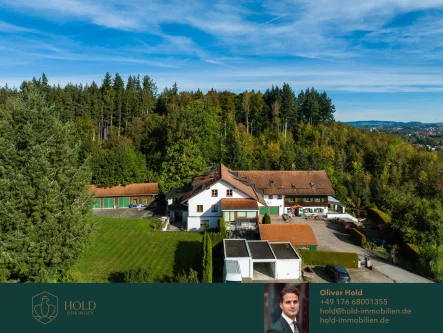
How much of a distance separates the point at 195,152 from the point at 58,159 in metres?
30.7

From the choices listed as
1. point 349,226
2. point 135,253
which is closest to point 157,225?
point 135,253

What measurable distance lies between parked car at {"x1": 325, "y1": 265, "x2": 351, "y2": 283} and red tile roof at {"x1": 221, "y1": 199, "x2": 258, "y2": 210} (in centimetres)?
1084

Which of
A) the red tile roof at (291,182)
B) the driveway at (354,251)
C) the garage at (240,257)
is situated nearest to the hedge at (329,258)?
the driveway at (354,251)

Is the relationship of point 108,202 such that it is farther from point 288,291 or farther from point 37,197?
point 288,291

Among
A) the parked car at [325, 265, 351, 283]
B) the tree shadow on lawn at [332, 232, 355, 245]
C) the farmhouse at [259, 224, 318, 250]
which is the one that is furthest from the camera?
the tree shadow on lawn at [332, 232, 355, 245]

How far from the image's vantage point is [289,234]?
27.8 meters

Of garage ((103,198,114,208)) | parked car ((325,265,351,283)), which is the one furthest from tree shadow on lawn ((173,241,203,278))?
garage ((103,198,114,208))

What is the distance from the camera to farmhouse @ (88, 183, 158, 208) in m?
42.8

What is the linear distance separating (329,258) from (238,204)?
35.3 ft

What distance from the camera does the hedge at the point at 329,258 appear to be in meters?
24.6

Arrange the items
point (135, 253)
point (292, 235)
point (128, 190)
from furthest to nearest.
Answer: point (128, 190), point (292, 235), point (135, 253)

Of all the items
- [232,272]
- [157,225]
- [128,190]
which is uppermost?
[128,190]

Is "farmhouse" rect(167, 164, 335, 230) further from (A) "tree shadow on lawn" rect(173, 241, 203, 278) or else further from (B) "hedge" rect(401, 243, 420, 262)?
(B) "hedge" rect(401, 243, 420, 262)

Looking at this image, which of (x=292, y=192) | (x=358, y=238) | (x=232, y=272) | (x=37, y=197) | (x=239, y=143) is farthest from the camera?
(x=239, y=143)
